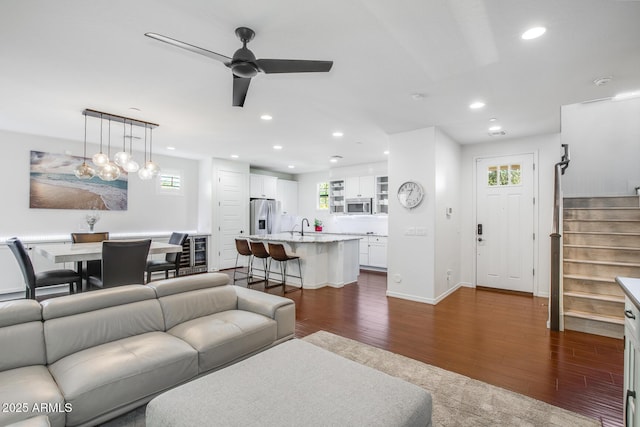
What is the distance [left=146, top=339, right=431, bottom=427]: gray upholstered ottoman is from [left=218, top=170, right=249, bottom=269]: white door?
5.81 meters

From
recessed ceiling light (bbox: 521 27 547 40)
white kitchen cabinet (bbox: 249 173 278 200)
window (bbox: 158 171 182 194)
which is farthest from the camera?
white kitchen cabinet (bbox: 249 173 278 200)

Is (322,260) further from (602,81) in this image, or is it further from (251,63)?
(602,81)

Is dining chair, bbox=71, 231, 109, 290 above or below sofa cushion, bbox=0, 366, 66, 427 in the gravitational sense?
above

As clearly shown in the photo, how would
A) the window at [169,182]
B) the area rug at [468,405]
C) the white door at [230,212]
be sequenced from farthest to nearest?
the white door at [230,212], the window at [169,182], the area rug at [468,405]

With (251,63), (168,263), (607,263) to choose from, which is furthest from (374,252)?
(251,63)

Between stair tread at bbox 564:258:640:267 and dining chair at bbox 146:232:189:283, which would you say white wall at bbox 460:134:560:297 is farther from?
dining chair at bbox 146:232:189:283

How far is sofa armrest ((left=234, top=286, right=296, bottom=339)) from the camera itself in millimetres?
2752

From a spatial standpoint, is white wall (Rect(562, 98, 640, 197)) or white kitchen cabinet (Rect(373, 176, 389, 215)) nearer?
white wall (Rect(562, 98, 640, 197))

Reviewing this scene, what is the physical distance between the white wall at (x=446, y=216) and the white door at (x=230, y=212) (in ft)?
16.0

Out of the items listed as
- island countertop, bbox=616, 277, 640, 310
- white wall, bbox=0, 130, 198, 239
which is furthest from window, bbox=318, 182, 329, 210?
island countertop, bbox=616, 277, 640, 310

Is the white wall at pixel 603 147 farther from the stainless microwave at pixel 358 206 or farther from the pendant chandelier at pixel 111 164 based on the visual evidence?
the pendant chandelier at pixel 111 164

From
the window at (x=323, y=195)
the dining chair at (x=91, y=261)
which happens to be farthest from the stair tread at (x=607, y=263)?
the dining chair at (x=91, y=261)

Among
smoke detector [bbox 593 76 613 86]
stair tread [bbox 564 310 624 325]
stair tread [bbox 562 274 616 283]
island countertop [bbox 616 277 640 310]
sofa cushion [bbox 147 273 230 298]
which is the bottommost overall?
stair tread [bbox 564 310 624 325]

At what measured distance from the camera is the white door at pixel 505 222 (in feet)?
17.0
